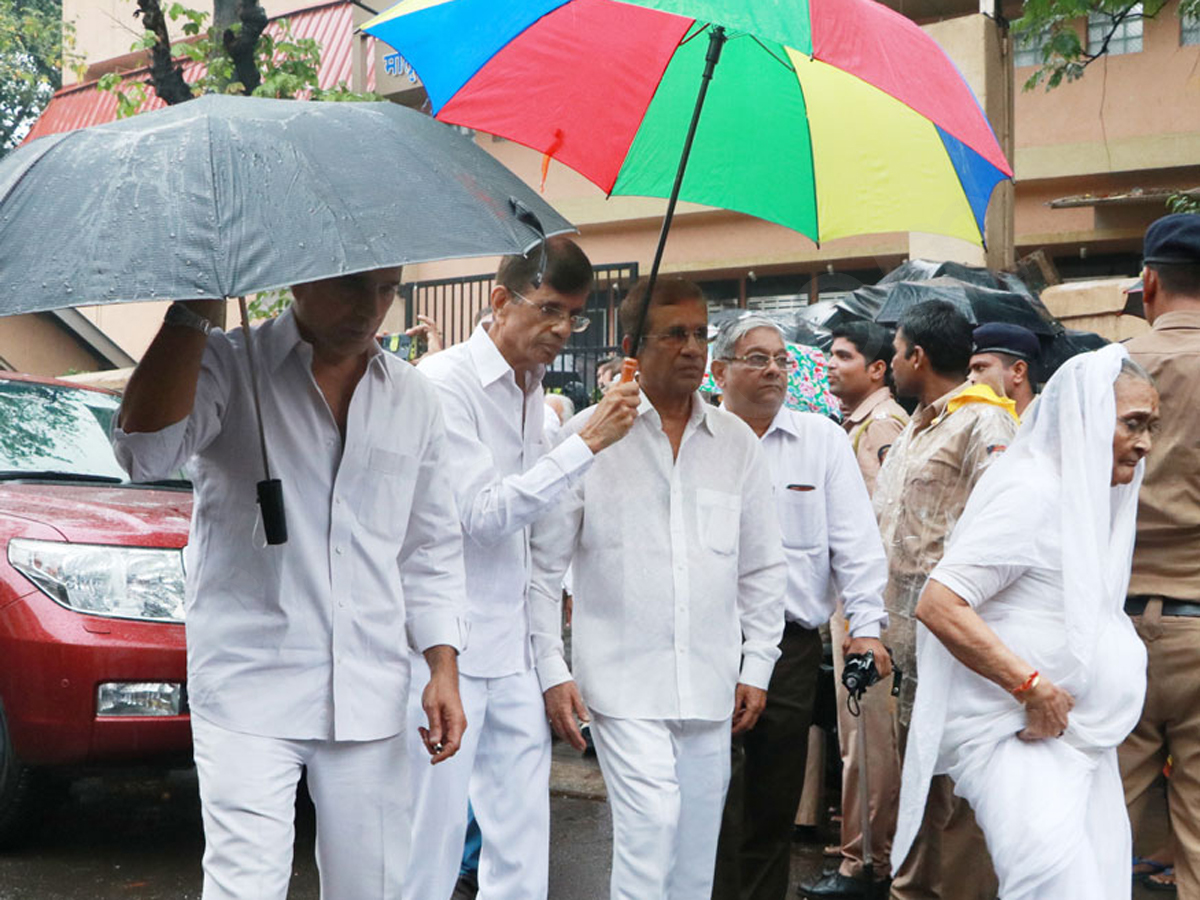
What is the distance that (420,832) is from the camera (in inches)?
168

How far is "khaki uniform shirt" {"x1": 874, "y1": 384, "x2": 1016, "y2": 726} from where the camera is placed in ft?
17.0

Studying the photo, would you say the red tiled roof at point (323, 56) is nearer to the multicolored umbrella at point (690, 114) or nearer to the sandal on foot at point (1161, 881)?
the multicolored umbrella at point (690, 114)

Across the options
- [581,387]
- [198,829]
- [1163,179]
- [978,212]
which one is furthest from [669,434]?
[1163,179]

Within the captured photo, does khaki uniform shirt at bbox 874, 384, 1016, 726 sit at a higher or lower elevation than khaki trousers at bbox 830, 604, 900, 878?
higher

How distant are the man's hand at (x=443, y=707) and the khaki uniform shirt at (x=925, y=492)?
7.23 feet

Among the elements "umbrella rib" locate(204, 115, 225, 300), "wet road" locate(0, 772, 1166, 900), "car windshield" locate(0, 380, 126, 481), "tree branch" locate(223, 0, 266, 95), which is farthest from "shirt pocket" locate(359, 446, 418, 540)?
"tree branch" locate(223, 0, 266, 95)

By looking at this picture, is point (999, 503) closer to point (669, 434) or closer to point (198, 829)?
point (669, 434)

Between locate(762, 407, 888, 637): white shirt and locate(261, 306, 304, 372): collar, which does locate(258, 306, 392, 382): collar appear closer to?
locate(261, 306, 304, 372): collar

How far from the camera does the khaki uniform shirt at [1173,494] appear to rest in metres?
4.56

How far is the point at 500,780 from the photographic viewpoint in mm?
4488

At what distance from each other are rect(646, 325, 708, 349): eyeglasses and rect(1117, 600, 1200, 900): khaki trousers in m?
1.70

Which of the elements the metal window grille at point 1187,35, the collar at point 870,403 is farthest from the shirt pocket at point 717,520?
the metal window grille at point 1187,35

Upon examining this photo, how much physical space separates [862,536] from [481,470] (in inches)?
65.9

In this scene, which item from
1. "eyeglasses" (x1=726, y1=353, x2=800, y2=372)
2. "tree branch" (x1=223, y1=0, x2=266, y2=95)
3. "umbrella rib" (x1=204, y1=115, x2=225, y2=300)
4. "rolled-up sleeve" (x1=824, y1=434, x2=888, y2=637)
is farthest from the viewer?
"tree branch" (x1=223, y1=0, x2=266, y2=95)
